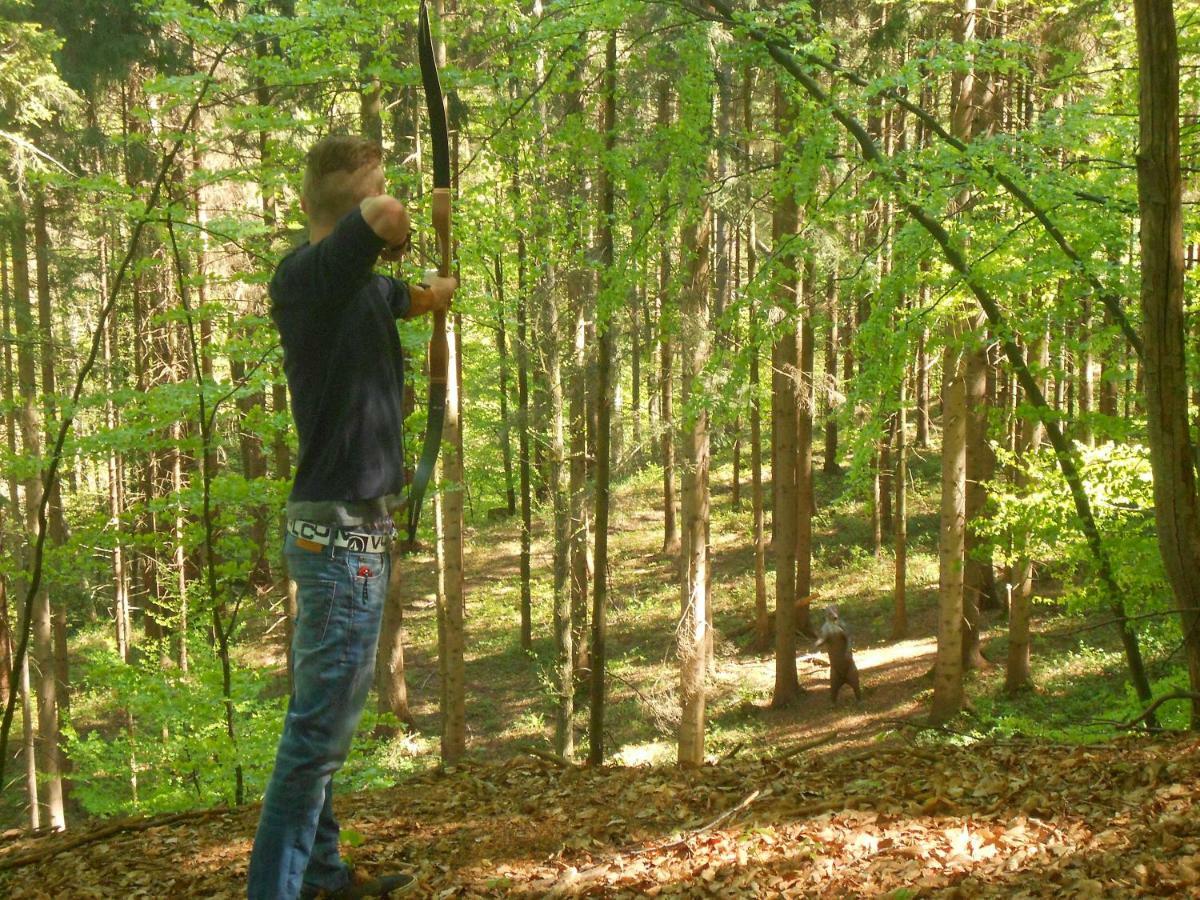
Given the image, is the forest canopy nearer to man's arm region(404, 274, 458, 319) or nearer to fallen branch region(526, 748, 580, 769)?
fallen branch region(526, 748, 580, 769)

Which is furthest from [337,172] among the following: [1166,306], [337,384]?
[1166,306]

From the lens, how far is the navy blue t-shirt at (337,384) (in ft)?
9.34

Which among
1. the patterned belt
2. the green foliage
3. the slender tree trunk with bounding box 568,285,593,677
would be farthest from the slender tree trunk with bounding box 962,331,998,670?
the patterned belt

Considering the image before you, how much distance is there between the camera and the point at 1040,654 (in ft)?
58.4

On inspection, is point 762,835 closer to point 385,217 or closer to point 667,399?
point 385,217

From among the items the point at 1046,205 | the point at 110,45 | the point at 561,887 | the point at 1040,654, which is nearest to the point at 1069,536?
the point at 1046,205

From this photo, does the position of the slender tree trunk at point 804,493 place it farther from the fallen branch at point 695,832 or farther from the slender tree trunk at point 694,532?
the fallen branch at point 695,832

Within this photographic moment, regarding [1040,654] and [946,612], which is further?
→ [1040,654]

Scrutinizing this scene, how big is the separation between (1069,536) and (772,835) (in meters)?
5.37

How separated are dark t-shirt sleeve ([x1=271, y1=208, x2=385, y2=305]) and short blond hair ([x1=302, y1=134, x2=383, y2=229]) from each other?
0.18 metres

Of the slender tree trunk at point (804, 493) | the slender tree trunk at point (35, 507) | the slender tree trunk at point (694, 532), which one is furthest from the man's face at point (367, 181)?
the slender tree trunk at point (804, 493)

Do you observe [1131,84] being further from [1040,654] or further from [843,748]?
[1040,654]

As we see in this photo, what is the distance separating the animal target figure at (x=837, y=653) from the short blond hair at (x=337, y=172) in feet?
46.2

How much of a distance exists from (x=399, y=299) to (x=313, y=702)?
1.36m
